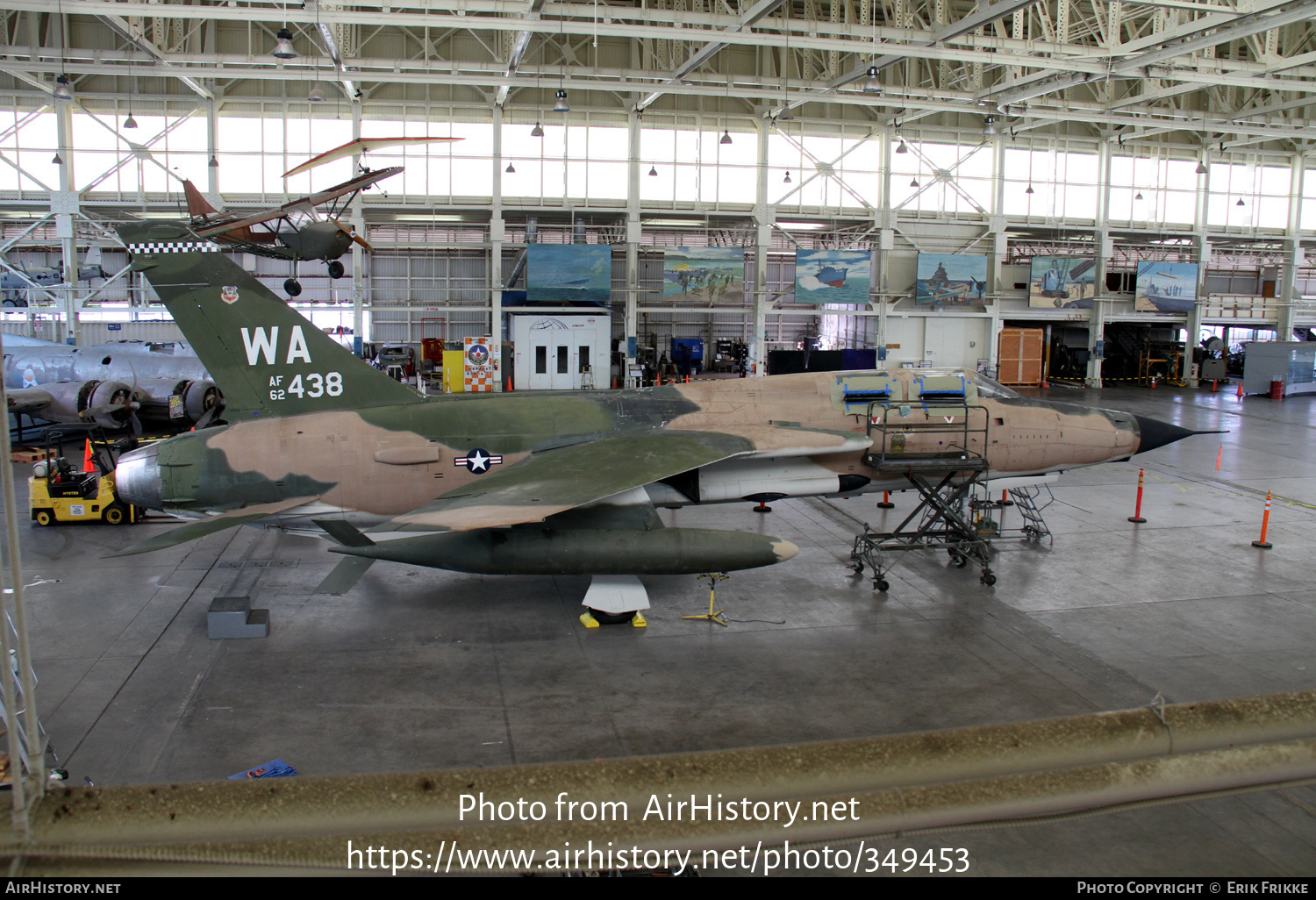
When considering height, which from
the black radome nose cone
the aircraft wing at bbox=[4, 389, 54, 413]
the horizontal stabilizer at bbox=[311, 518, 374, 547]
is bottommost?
the horizontal stabilizer at bbox=[311, 518, 374, 547]

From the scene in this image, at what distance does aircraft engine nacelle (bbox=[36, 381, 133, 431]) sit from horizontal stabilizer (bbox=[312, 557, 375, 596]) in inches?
586

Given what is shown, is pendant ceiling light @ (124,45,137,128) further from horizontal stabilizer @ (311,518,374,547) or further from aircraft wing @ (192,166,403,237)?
horizontal stabilizer @ (311,518,374,547)

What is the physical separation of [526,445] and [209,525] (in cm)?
441

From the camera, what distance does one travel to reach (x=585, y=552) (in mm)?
10578

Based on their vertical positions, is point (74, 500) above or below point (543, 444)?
below

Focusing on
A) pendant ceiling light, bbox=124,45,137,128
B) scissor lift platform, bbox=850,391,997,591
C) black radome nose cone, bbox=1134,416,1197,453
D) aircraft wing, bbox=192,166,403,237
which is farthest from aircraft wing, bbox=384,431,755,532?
pendant ceiling light, bbox=124,45,137,128

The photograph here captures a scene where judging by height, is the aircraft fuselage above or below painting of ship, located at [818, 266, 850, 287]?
below

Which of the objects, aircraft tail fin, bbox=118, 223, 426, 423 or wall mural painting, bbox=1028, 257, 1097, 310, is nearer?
aircraft tail fin, bbox=118, 223, 426, 423

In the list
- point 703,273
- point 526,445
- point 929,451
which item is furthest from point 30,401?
point 703,273

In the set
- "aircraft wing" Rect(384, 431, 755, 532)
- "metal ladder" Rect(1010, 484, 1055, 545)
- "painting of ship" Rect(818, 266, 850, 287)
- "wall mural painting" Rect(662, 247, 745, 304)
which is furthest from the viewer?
"painting of ship" Rect(818, 266, 850, 287)

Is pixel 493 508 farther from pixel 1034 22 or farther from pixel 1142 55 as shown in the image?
pixel 1034 22

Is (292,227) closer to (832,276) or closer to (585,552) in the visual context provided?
(585,552)

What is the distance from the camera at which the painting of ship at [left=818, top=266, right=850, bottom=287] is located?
3816 cm

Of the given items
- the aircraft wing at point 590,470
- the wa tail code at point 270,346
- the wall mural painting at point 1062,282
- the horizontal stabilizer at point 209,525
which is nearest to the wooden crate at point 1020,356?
the wall mural painting at point 1062,282
